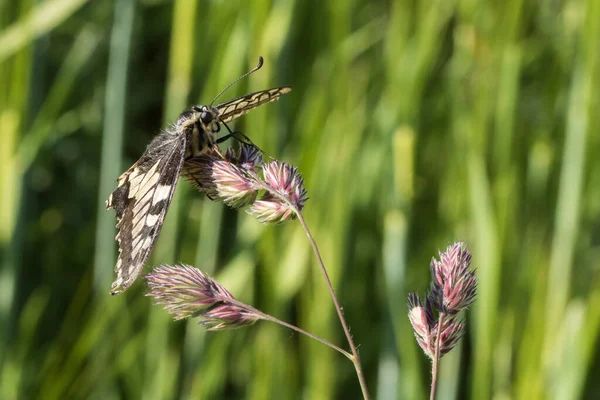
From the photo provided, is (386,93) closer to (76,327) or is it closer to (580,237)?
(580,237)

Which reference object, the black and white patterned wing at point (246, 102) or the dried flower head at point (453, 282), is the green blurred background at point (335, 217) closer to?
the black and white patterned wing at point (246, 102)

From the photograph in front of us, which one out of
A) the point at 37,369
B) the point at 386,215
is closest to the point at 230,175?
the point at 386,215

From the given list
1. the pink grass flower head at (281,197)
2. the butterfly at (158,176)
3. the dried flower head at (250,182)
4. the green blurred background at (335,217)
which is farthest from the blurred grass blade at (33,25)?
the pink grass flower head at (281,197)

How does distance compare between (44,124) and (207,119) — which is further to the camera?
(44,124)

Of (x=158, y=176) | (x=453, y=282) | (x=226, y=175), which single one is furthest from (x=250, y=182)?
(x=453, y=282)

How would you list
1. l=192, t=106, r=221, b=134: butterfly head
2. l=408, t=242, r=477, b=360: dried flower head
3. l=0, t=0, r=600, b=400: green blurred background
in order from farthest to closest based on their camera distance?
l=0, t=0, r=600, b=400: green blurred background
l=192, t=106, r=221, b=134: butterfly head
l=408, t=242, r=477, b=360: dried flower head

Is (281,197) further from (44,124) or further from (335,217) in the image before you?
(44,124)

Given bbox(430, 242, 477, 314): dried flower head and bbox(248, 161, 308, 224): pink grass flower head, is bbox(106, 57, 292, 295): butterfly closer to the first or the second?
bbox(248, 161, 308, 224): pink grass flower head

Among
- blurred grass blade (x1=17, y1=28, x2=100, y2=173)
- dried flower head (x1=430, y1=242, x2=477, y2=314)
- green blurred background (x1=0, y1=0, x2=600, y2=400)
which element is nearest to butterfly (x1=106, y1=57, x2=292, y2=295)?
dried flower head (x1=430, y1=242, x2=477, y2=314)
